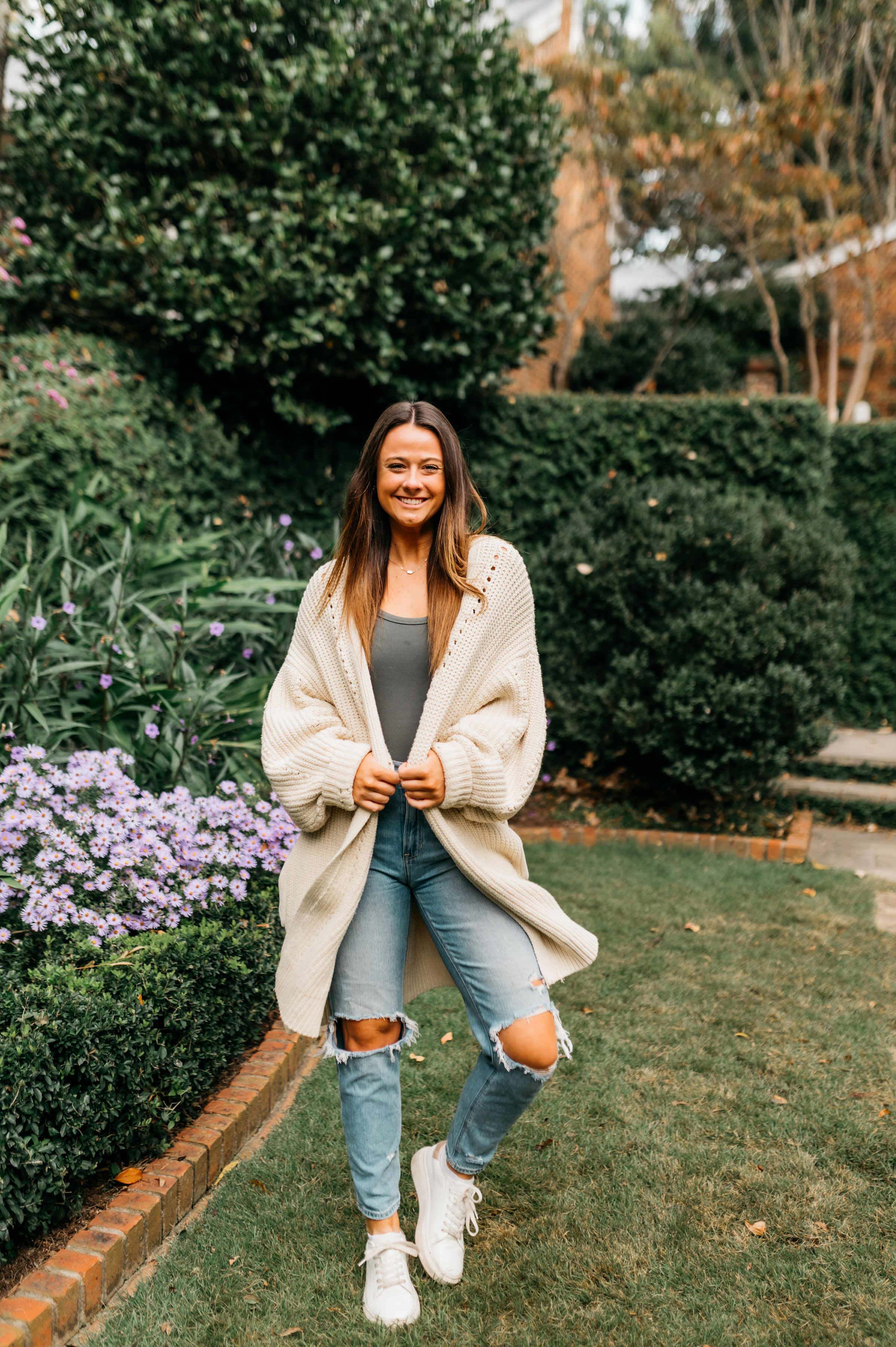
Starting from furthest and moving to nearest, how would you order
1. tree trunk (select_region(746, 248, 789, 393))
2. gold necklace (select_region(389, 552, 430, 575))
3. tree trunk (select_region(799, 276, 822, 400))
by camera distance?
tree trunk (select_region(799, 276, 822, 400)) → tree trunk (select_region(746, 248, 789, 393)) → gold necklace (select_region(389, 552, 430, 575))

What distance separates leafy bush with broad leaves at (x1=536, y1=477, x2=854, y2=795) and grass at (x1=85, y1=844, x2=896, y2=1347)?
5.41 ft

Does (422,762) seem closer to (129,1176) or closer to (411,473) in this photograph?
(411,473)

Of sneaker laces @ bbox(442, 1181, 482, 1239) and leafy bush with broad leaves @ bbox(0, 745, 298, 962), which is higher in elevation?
leafy bush with broad leaves @ bbox(0, 745, 298, 962)

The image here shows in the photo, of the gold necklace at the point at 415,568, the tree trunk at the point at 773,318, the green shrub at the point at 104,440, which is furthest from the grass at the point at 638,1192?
the tree trunk at the point at 773,318

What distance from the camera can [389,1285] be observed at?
2020 millimetres

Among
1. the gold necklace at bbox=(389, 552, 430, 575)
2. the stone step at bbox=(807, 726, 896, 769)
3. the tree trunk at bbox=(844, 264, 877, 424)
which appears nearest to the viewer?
the gold necklace at bbox=(389, 552, 430, 575)

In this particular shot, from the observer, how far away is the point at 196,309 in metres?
5.39

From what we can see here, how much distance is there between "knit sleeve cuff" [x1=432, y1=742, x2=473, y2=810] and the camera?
6.46 feet

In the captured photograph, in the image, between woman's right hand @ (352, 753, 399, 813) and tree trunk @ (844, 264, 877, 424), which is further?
tree trunk @ (844, 264, 877, 424)

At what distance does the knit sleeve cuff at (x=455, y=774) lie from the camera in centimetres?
197

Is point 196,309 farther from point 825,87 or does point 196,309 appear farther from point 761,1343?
A: point 825,87

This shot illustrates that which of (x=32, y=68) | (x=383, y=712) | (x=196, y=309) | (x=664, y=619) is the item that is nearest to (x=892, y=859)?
(x=664, y=619)

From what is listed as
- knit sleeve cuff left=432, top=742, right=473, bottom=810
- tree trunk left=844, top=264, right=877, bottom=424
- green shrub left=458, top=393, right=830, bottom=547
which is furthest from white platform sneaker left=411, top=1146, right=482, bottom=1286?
tree trunk left=844, top=264, right=877, bottom=424

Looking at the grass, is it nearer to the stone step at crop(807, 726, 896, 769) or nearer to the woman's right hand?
the woman's right hand
